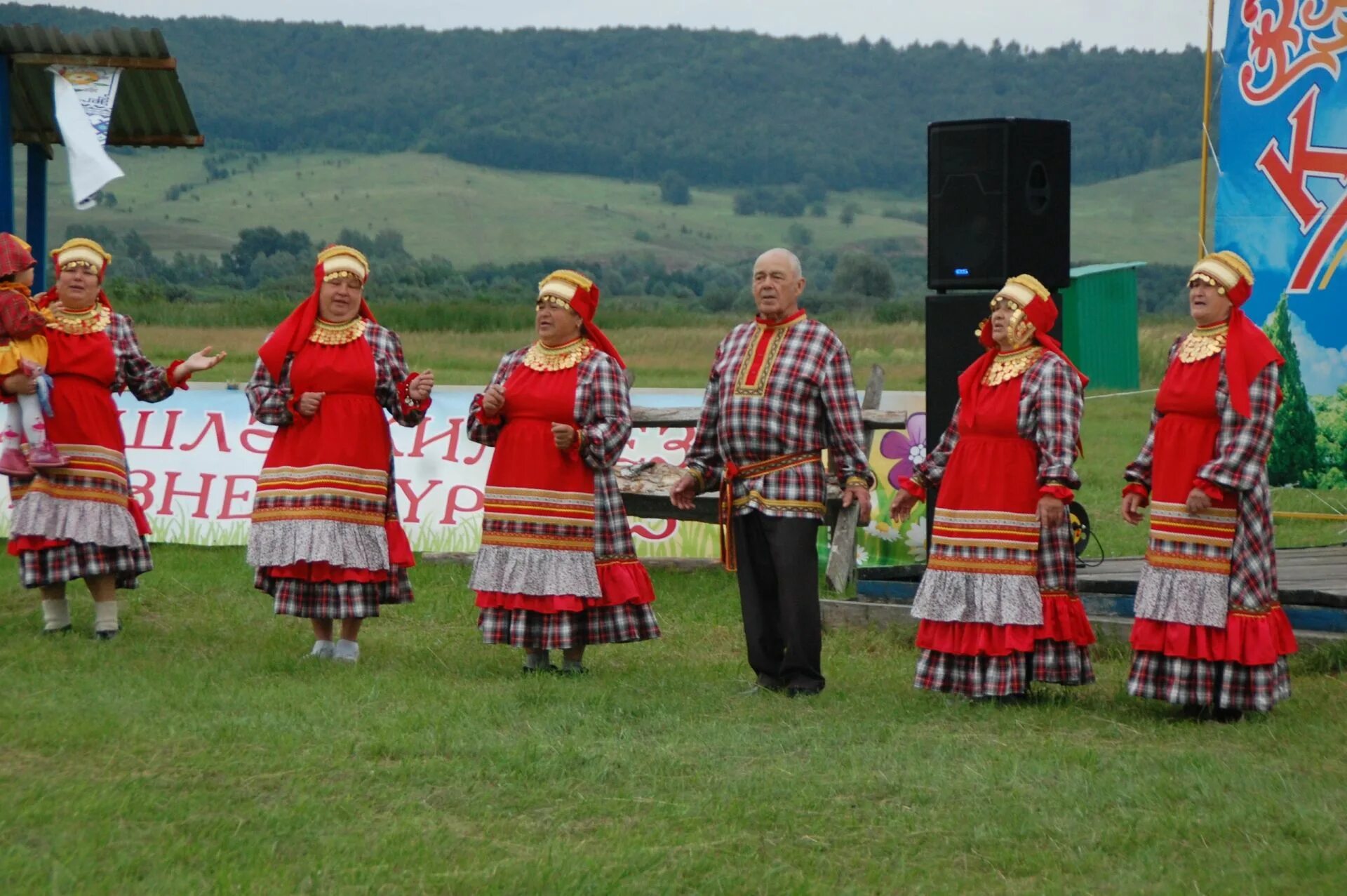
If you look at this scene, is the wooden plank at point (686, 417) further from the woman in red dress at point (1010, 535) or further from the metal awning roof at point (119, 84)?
the woman in red dress at point (1010, 535)

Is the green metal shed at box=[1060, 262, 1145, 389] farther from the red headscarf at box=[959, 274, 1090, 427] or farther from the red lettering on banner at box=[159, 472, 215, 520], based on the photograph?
the red headscarf at box=[959, 274, 1090, 427]

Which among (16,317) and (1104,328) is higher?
(1104,328)

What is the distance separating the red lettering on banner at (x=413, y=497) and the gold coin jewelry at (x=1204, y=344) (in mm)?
6047

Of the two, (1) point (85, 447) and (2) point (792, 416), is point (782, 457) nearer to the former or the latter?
(2) point (792, 416)

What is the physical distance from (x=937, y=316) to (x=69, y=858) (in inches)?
203

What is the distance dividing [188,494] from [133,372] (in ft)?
12.0

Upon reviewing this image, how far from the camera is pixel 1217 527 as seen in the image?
5965 mm

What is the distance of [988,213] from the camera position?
801 cm

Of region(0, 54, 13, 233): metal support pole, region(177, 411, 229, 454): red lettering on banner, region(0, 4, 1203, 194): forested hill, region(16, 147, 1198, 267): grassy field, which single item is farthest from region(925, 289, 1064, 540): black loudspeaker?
region(0, 4, 1203, 194): forested hill

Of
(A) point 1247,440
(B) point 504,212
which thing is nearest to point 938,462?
(A) point 1247,440

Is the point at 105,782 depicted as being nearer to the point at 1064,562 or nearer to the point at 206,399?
the point at 1064,562

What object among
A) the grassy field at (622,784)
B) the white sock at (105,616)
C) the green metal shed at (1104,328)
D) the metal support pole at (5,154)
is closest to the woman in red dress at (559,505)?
the grassy field at (622,784)

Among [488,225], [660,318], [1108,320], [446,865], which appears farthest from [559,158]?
[446,865]

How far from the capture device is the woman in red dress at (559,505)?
6.83m
